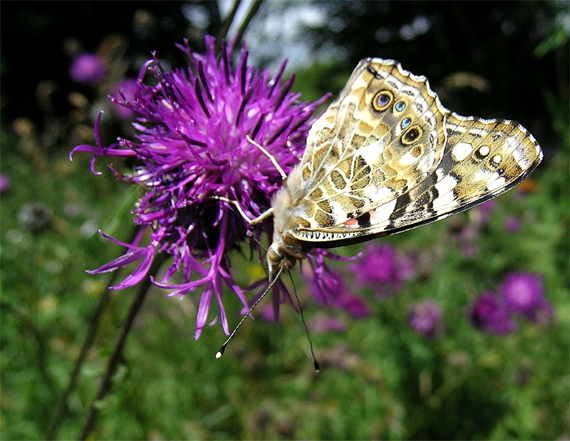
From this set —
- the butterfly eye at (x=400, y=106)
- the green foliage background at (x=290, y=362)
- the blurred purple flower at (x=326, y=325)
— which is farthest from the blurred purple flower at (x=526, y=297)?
the butterfly eye at (x=400, y=106)

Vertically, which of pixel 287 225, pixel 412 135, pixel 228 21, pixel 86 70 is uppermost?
pixel 86 70

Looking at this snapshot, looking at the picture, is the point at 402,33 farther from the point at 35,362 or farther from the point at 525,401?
the point at 35,362

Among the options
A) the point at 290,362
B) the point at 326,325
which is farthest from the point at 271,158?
the point at 290,362

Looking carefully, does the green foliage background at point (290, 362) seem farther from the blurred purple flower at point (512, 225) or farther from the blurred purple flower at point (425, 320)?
the blurred purple flower at point (512, 225)

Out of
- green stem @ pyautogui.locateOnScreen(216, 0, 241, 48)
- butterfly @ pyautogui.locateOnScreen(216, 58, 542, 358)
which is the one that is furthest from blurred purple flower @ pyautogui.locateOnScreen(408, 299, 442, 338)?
green stem @ pyautogui.locateOnScreen(216, 0, 241, 48)

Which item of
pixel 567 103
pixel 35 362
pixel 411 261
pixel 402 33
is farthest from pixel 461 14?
pixel 35 362

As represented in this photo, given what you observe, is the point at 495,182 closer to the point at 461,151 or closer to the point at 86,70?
the point at 461,151
